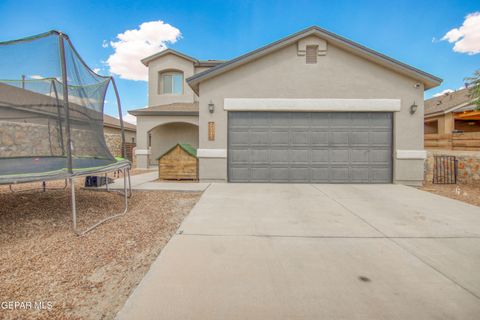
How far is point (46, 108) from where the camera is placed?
4.54 meters

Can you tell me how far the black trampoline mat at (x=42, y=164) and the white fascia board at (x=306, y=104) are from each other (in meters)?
4.30

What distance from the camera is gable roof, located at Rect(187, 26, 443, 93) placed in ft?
24.1

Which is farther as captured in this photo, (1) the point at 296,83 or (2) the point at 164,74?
(2) the point at 164,74

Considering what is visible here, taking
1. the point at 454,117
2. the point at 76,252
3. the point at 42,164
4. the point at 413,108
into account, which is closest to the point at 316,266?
the point at 76,252

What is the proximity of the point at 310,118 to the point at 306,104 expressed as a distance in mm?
503

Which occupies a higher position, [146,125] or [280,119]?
[146,125]

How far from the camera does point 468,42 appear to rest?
160 feet

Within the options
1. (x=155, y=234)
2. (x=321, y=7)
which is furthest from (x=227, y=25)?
(x=155, y=234)

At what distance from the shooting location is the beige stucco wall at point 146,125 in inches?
460

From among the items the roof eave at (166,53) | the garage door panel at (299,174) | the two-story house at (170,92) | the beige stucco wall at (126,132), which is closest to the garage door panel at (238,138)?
the garage door panel at (299,174)

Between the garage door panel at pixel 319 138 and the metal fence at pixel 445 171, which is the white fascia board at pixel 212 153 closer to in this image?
the garage door panel at pixel 319 138

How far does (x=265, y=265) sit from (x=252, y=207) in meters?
2.37

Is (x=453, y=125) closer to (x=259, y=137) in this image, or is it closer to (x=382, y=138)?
(x=382, y=138)

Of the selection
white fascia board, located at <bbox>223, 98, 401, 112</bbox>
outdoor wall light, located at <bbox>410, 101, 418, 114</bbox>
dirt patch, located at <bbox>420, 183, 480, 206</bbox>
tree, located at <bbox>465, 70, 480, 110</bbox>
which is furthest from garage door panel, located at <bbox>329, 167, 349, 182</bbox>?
tree, located at <bbox>465, 70, 480, 110</bbox>
